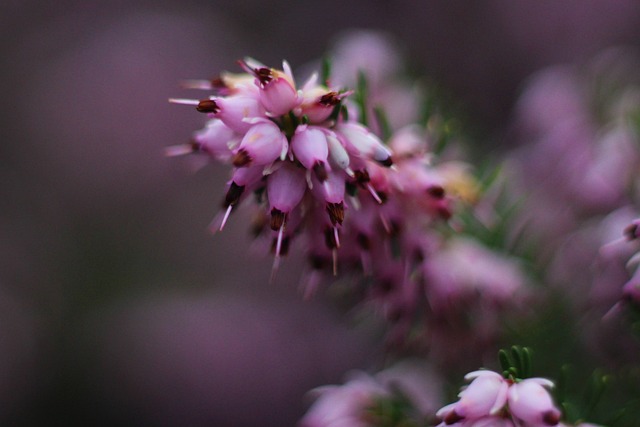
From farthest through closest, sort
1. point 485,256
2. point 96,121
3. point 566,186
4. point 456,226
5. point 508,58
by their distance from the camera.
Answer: point 96,121
point 508,58
point 566,186
point 485,256
point 456,226

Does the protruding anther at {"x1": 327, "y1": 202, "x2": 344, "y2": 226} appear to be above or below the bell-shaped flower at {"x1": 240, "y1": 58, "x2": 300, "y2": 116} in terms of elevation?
below

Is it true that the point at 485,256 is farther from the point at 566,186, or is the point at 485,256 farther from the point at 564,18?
the point at 564,18

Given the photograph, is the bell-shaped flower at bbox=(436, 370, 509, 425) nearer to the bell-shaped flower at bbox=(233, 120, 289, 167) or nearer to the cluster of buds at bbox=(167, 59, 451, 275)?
the cluster of buds at bbox=(167, 59, 451, 275)

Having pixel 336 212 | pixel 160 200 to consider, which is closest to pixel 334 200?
pixel 336 212

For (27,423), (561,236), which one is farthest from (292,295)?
(561,236)

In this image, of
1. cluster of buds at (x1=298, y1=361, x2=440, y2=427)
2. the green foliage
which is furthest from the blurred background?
the green foliage

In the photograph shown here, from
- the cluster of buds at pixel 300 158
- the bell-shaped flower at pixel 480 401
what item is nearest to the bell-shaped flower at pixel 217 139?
the cluster of buds at pixel 300 158
